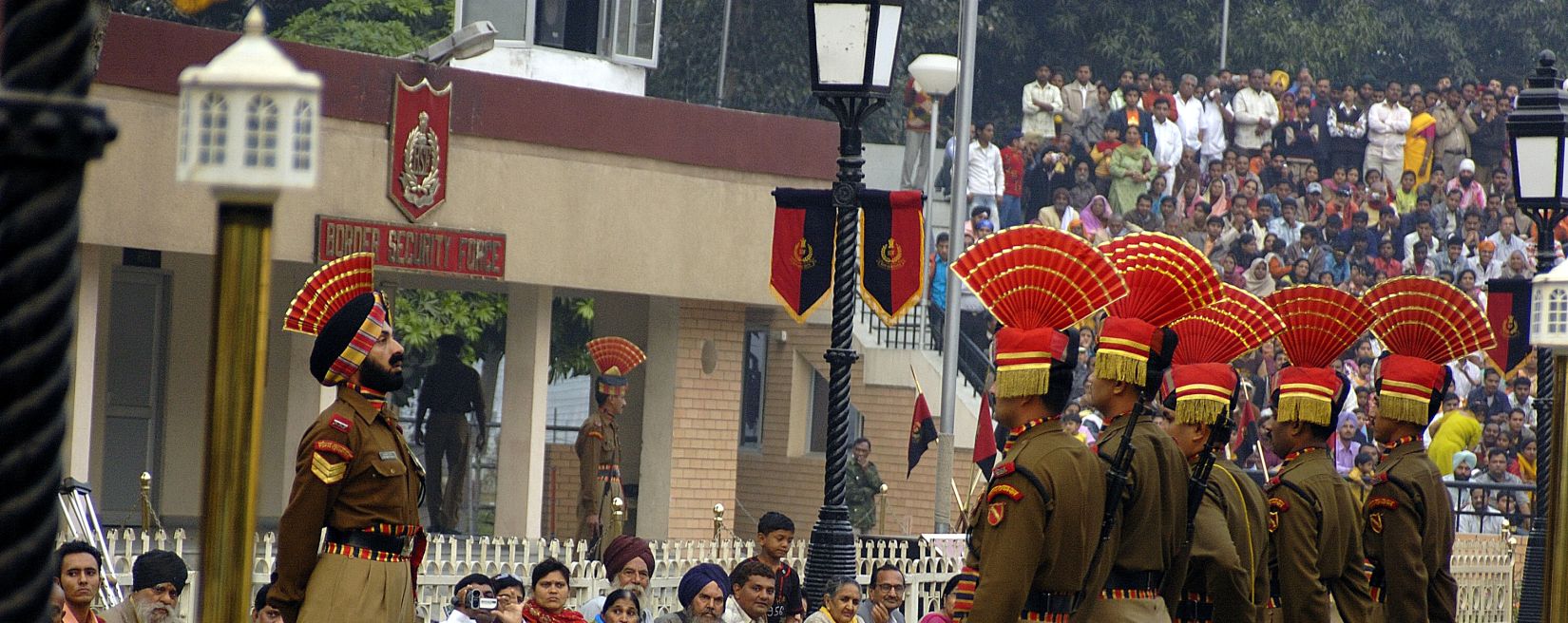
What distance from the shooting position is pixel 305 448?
8172 millimetres

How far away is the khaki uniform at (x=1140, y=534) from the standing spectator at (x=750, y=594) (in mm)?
3187

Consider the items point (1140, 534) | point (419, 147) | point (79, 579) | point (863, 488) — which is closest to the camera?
point (1140, 534)

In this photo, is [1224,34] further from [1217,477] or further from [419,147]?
[1217,477]

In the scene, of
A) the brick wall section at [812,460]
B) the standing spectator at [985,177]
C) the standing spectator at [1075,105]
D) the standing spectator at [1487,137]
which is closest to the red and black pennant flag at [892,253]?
the brick wall section at [812,460]

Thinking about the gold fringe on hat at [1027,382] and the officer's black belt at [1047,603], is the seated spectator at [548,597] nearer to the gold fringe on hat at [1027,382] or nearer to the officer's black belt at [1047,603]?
the officer's black belt at [1047,603]

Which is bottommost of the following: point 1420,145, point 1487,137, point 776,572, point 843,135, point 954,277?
point 776,572

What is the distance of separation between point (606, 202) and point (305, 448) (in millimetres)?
11729

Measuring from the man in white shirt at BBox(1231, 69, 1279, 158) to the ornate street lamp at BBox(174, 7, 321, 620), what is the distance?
25105mm

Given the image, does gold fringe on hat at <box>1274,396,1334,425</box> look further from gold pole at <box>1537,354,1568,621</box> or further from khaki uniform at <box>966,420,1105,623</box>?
khaki uniform at <box>966,420,1105,623</box>

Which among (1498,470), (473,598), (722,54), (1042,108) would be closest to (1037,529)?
(473,598)

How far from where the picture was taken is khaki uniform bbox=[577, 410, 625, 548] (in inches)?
749

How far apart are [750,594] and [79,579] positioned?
373cm

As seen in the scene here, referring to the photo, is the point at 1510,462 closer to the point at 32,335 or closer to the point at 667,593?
the point at 667,593

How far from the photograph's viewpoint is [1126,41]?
1443 inches
